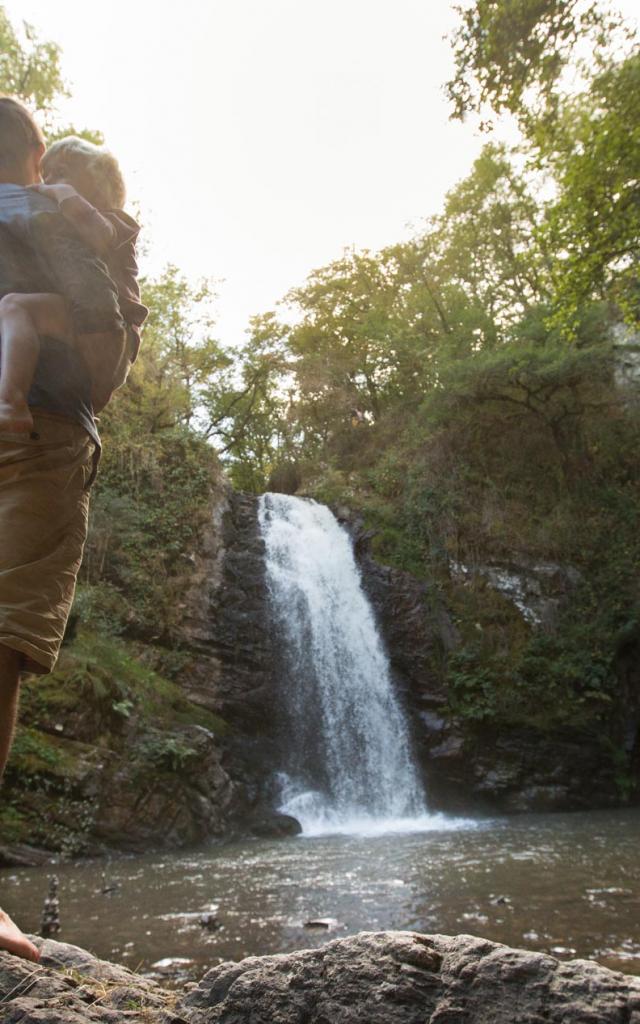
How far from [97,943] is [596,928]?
9.87 ft

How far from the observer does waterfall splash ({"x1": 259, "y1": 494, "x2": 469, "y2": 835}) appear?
1133 centimetres

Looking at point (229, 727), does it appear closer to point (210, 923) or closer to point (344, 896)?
point (344, 896)

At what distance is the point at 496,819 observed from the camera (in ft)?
36.5

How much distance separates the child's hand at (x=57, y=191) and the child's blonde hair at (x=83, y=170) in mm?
159

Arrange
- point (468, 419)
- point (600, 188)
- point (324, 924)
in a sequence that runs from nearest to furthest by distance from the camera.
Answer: point (324, 924)
point (600, 188)
point (468, 419)

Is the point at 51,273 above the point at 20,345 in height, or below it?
above

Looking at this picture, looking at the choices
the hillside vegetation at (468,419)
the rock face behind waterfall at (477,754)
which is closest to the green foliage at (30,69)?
the hillside vegetation at (468,419)

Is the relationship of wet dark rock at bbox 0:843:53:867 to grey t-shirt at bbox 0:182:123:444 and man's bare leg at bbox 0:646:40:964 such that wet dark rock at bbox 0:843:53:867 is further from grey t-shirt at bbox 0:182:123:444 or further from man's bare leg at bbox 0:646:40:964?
grey t-shirt at bbox 0:182:123:444

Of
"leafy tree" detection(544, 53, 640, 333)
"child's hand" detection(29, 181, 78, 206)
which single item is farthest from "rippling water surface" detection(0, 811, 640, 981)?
"leafy tree" detection(544, 53, 640, 333)

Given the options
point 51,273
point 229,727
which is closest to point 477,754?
point 229,727

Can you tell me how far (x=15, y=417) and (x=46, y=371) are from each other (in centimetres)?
23

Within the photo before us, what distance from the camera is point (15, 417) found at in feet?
→ 5.90

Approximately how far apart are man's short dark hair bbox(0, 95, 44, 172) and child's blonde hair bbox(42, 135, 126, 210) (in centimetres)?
7

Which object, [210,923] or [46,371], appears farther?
[210,923]
